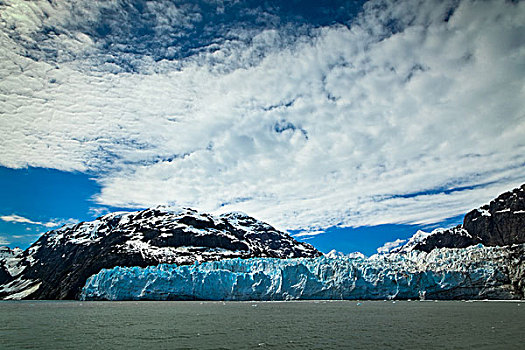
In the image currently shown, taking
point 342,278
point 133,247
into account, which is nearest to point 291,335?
point 342,278

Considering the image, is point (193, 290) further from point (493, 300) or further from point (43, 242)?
point (43, 242)

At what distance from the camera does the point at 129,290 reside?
73.8 meters

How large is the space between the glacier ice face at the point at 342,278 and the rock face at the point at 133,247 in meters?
38.2

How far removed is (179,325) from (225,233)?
12699cm

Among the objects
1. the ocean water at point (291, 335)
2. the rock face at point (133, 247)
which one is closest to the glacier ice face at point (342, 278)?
the ocean water at point (291, 335)

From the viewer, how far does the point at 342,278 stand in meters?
60.2

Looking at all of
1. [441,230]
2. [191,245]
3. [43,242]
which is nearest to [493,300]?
[191,245]

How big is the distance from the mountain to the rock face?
65.1 meters

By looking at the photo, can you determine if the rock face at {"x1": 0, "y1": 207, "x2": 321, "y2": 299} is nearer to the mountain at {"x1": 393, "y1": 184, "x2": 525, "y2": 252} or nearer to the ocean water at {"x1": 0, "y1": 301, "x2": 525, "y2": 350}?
the mountain at {"x1": 393, "y1": 184, "x2": 525, "y2": 252}

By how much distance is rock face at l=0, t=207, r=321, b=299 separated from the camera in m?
112

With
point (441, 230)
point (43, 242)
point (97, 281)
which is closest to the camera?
point (97, 281)

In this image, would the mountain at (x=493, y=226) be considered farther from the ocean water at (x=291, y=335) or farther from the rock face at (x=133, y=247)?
the ocean water at (x=291, y=335)

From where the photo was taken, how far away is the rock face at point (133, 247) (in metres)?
112

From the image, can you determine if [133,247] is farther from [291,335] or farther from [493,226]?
[493,226]
